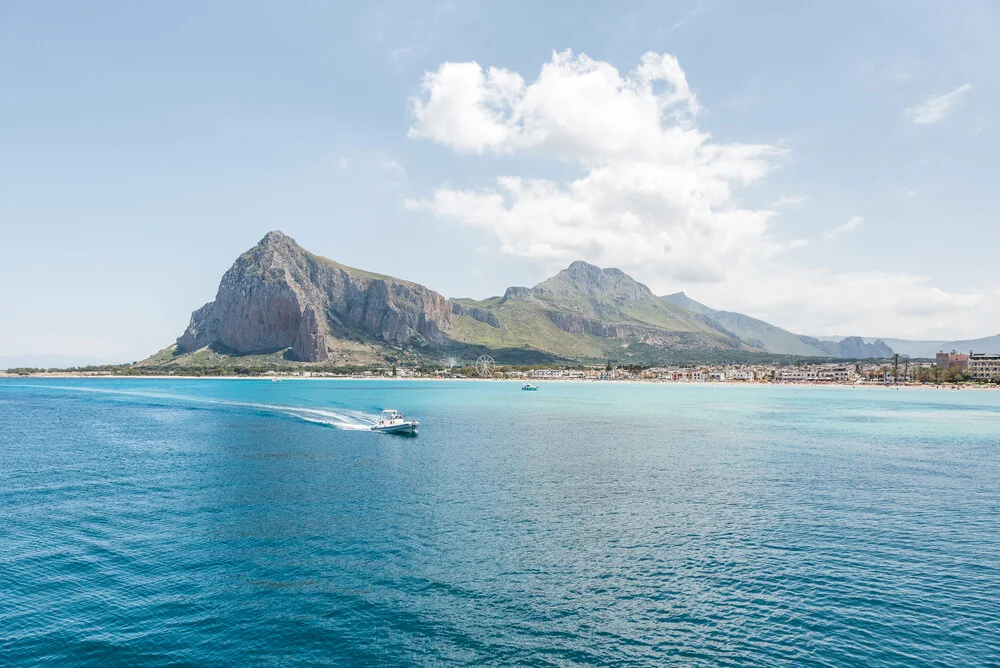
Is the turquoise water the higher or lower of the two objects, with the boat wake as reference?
higher

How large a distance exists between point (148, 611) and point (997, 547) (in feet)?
178

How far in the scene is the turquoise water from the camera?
26484mm

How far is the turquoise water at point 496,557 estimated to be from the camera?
A: 26484 millimetres

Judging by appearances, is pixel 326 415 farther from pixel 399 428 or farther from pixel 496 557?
pixel 496 557

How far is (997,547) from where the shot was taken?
39469mm

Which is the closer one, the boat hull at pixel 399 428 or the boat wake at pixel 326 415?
the boat hull at pixel 399 428

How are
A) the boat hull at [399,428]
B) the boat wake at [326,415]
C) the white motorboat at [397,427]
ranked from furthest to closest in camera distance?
the boat wake at [326,415], the boat hull at [399,428], the white motorboat at [397,427]

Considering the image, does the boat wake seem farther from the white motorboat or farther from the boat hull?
the boat hull

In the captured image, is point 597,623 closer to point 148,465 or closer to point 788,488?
point 788,488

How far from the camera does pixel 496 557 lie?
3681 centimetres

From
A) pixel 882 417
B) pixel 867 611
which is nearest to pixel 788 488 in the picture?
pixel 867 611

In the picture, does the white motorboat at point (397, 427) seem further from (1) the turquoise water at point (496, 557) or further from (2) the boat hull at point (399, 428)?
(1) the turquoise water at point (496, 557)

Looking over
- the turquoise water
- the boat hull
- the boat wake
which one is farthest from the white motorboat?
the turquoise water

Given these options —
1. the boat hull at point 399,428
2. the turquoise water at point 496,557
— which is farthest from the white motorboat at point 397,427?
the turquoise water at point 496,557
